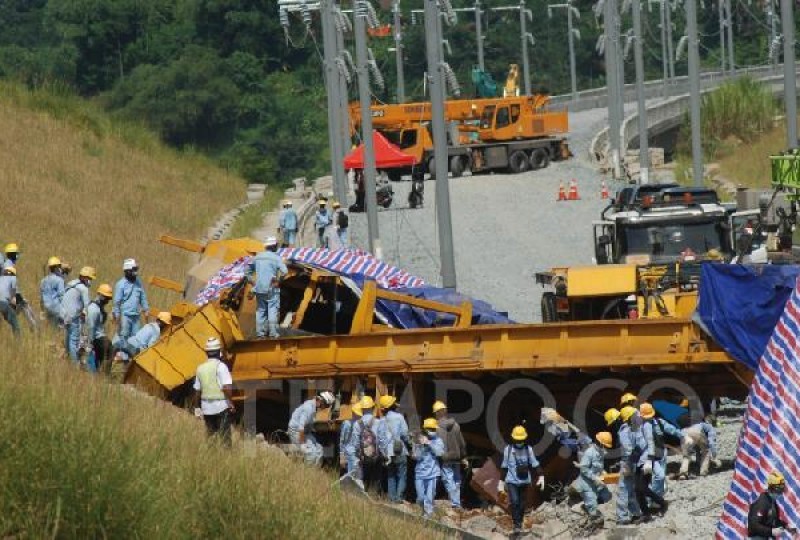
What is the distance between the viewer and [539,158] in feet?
210

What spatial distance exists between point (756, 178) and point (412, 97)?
142 ft

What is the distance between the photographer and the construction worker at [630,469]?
2123cm

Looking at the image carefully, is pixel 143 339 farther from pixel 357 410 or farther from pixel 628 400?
pixel 628 400

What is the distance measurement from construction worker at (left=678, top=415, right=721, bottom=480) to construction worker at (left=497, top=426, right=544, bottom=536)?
1.88m

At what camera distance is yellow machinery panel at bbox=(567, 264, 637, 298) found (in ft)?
86.7

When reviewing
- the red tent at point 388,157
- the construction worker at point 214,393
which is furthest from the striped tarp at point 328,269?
the red tent at point 388,157

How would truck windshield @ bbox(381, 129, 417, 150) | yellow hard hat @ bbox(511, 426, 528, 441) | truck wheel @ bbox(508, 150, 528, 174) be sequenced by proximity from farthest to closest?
1. truck wheel @ bbox(508, 150, 528, 174)
2. truck windshield @ bbox(381, 129, 417, 150)
3. yellow hard hat @ bbox(511, 426, 528, 441)

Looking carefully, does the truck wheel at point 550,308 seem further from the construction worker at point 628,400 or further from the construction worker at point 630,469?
the construction worker at point 630,469

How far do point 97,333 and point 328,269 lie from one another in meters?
4.10

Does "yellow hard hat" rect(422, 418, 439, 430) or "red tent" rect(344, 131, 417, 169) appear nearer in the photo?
"yellow hard hat" rect(422, 418, 439, 430)

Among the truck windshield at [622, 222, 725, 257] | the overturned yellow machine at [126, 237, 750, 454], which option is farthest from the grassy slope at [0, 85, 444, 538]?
the truck windshield at [622, 222, 725, 257]

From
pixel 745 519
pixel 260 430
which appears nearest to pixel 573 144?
pixel 260 430

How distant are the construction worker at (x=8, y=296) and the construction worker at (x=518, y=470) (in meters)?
5.69

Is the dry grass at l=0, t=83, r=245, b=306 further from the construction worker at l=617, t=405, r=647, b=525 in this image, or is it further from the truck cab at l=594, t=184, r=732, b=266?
the construction worker at l=617, t=405, r=647, b=525
